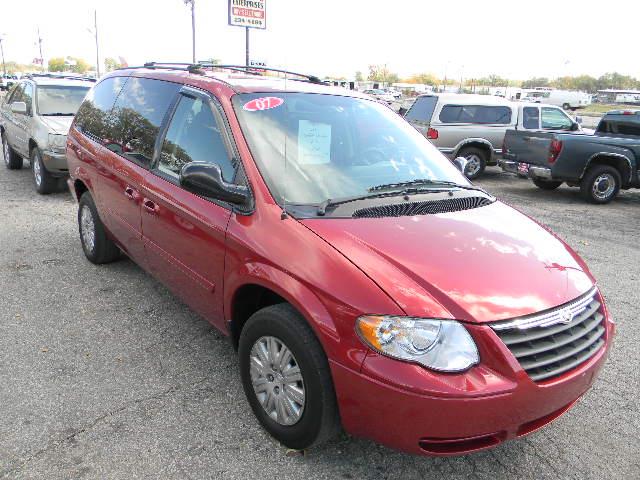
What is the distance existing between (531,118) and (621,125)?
86.7 inches

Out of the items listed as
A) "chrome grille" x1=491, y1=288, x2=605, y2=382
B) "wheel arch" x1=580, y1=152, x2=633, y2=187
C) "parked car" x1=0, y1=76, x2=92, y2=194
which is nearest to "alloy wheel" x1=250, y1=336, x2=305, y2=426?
"chrome grille" x1=491, y1=288, x2=605, y2=382

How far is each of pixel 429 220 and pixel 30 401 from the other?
2.49 m

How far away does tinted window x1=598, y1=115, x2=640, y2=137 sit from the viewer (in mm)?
10539

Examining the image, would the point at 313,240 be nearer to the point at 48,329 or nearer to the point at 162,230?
the point at 162,230

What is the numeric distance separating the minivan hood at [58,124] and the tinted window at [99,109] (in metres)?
2.84

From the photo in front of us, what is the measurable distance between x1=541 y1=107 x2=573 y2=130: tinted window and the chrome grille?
11.3 m

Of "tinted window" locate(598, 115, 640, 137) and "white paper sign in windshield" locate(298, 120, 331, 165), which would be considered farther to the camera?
"tinted window" locate(598, 115, 640, 137)

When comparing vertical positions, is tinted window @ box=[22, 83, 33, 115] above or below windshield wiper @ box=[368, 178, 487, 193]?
above

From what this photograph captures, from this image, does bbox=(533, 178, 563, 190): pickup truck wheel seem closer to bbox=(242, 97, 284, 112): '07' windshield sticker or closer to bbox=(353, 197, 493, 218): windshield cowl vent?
bbox=(353, 197, 493, 218): windshield cowl vent

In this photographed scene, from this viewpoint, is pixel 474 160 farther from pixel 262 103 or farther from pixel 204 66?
pixel 262 103

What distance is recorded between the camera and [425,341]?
2150 millimetres

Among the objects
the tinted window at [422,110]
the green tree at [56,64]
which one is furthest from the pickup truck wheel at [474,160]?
the green tree at [56,64]

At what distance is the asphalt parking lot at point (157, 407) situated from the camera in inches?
102

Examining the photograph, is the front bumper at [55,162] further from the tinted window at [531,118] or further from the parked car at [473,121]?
the tinted window at [531,118]
